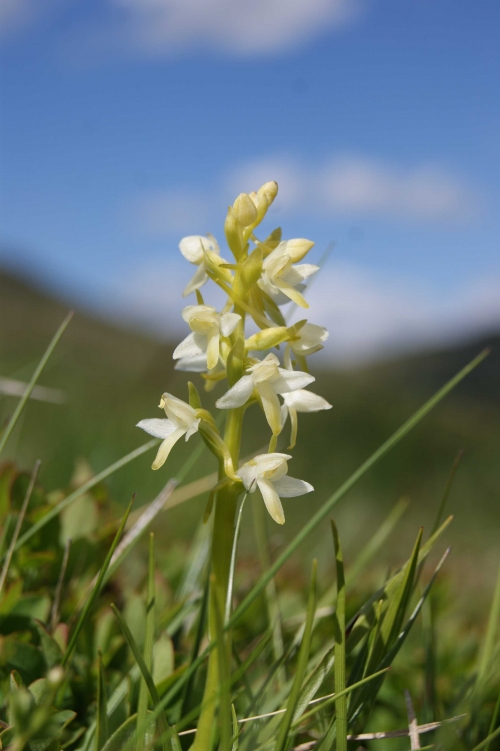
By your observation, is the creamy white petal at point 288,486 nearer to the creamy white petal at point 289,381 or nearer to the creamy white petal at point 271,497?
the creamy white petal at point 271,497

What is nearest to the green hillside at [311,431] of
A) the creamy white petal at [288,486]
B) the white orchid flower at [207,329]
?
the white orchid flower at [207,329]

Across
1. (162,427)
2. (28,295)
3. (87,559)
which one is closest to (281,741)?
(162,427)

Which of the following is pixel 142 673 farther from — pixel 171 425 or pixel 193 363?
pixel 193 363

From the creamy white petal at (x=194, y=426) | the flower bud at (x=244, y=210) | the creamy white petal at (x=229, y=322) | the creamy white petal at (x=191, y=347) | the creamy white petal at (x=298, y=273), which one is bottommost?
the creamy white petal at (x=194, y=426)

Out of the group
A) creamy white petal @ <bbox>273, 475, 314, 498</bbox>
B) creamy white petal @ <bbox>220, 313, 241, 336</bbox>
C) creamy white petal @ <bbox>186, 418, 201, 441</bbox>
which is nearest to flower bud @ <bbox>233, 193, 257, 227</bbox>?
creamy white petal @ <bbox>220, 313, 241, 336</bbox>

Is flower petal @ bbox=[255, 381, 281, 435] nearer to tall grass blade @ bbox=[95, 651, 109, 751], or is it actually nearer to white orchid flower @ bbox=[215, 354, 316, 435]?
white orchid flower @ bbox=[215, 354, 316, 435]

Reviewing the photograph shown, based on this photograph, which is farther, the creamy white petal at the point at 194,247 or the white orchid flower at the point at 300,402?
the creamy white petal at the point at 194,247

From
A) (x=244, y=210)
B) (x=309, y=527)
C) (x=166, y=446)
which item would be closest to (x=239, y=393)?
(x=166, y=446)
